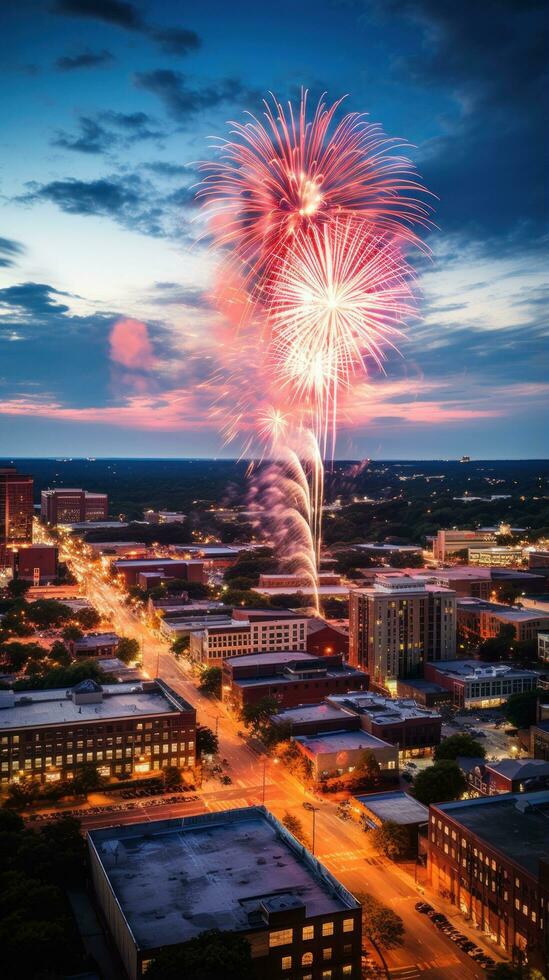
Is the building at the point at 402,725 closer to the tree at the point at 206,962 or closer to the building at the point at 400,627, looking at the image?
the building at the point at 400,627

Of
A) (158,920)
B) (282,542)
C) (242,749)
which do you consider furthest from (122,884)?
(282,542)

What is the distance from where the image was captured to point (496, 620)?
55969mm

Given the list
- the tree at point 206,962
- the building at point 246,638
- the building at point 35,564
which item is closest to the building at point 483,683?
the building at point 246,638

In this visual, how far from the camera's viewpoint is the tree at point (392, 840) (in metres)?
25.2

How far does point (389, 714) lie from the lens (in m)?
35.9

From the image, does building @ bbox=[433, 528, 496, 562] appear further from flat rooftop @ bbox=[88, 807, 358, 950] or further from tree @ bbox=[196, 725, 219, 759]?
flat rooftop @ bbox=[88, 807, 358, 950]

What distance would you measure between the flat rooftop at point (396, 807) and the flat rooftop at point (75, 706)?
9.12 metres

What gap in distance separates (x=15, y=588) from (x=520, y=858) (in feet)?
204

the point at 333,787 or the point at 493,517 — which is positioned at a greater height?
the point at 493,517

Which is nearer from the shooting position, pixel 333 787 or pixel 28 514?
pixel 333 787

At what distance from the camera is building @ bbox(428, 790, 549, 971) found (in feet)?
65.3

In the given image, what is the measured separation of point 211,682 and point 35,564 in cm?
4295

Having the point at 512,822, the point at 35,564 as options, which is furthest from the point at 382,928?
the point at 35,564

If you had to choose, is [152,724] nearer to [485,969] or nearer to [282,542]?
[485,969]
